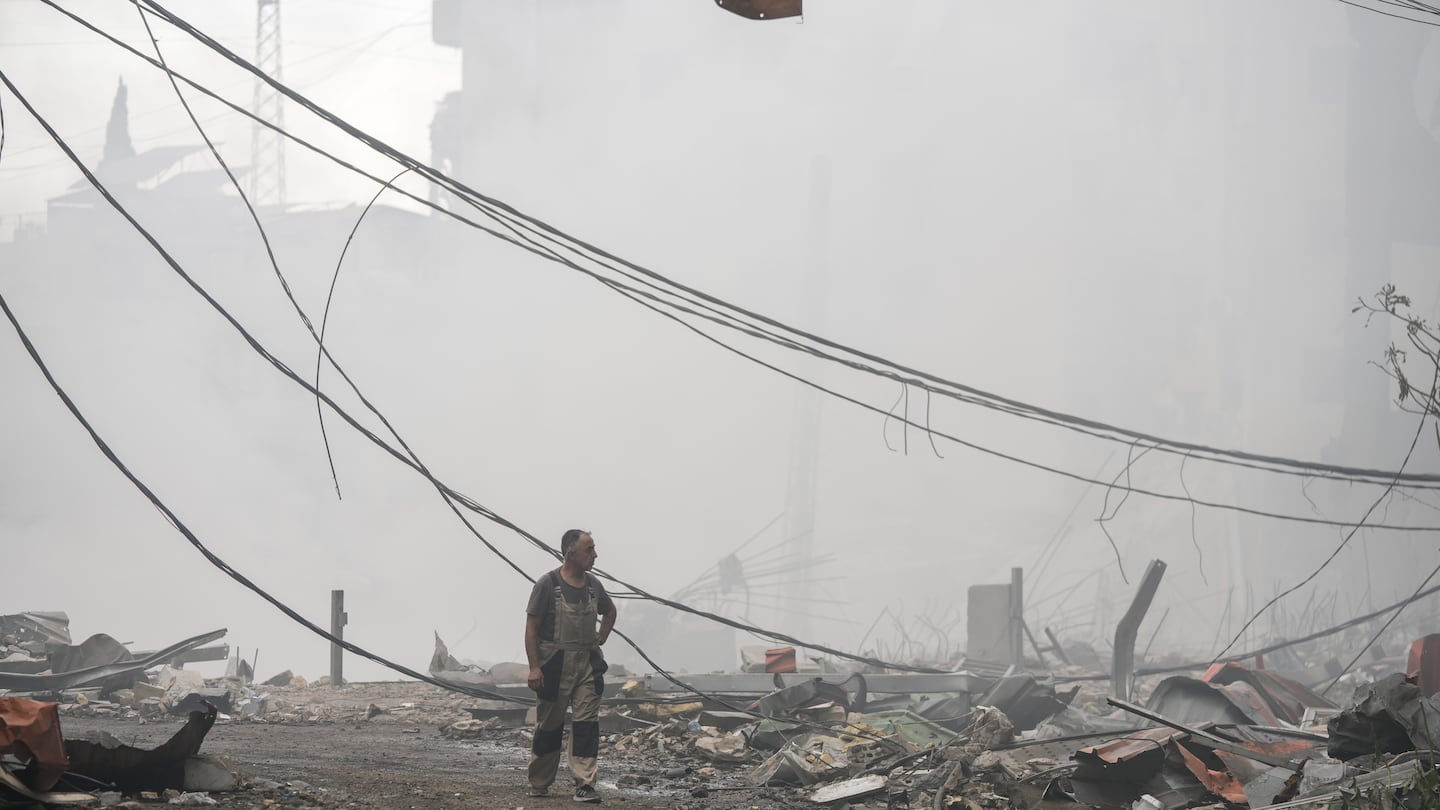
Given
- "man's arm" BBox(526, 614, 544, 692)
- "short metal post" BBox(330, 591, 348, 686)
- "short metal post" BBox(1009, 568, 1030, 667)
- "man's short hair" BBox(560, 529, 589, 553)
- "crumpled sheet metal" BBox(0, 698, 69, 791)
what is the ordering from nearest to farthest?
"crumpled sheet metal" BBox(0, 698, 69, 791) < "man's arm" BBox(526, 614, 544, 692) < "man's short hair" BBox(560, 529, 589, 553) < "short metal post" BBox(1009, 568, 1030, 667) < "short metal post" BBox(330, 591, 348, 686)

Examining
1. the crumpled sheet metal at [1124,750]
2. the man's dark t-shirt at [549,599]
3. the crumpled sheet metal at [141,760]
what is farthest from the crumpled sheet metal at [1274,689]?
the crumpled sheet metal at [141,760]

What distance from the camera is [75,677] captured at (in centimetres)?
1215

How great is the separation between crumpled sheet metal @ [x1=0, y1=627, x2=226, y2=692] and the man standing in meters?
7.92

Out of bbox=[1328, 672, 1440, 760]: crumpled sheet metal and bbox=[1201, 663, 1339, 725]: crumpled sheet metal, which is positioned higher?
bbox=[1328, 672, 1440, 760]: crumpled sheet metal

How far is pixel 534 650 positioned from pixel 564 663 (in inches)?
8.4

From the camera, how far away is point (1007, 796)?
22.2ft

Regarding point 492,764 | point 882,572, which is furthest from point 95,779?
point 882,572

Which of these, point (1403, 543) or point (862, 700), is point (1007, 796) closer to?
point (862, 700)

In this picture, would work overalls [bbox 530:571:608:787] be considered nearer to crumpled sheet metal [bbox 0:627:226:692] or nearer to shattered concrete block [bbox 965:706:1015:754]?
shattered concrete block [bbox 965:706:1015:754]

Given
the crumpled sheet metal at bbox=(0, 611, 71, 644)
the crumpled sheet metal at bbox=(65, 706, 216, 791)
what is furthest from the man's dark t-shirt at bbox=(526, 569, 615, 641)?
the crumpled sheet metal at bbox=(0, 611, 71, 644)

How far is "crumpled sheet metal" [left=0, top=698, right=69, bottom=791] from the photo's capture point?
15.2 feet

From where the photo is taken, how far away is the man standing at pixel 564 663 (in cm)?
664

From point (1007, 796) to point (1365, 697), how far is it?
223cm

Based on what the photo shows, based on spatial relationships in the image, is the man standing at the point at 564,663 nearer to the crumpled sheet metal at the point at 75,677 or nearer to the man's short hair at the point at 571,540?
the man's short hair at the point at 571,540
